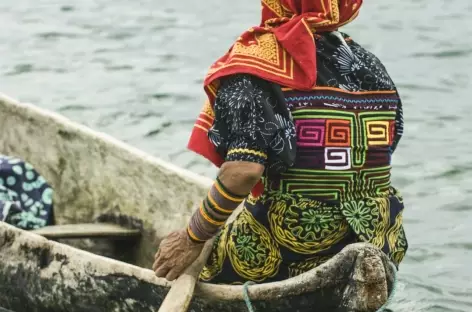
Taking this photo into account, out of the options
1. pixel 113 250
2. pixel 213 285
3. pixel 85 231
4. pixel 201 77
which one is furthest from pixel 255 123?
pixel 201 77

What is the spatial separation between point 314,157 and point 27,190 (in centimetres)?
201

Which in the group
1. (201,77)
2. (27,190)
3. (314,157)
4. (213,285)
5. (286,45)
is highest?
(286,45)

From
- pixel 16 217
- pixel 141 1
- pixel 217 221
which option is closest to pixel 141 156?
pixel 16 217

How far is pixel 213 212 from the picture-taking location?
3.01 meters

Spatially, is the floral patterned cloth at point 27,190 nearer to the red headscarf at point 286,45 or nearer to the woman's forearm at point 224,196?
the woman's forearm at point 224,196

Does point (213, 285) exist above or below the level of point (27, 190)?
above

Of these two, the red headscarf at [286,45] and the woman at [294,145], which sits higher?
the red headscarf at [286,45]

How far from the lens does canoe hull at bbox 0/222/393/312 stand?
2881 mm

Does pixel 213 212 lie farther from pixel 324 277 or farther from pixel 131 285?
pixel 131 285

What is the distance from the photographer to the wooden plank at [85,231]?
4316 mm

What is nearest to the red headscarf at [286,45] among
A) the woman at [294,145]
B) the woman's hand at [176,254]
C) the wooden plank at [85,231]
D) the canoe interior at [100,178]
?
the woman at [294,145]

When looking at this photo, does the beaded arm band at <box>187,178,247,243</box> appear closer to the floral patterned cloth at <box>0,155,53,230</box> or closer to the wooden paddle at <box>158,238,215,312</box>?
the wooden paddle at <box>158,238,215,312</box>

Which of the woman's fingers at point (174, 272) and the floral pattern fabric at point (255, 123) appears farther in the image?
the woman's fingers at point (174, 272)

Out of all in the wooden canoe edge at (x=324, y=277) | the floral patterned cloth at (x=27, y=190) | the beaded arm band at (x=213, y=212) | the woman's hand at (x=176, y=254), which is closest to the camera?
the wooden canoe edge at (x=324, y=277)
